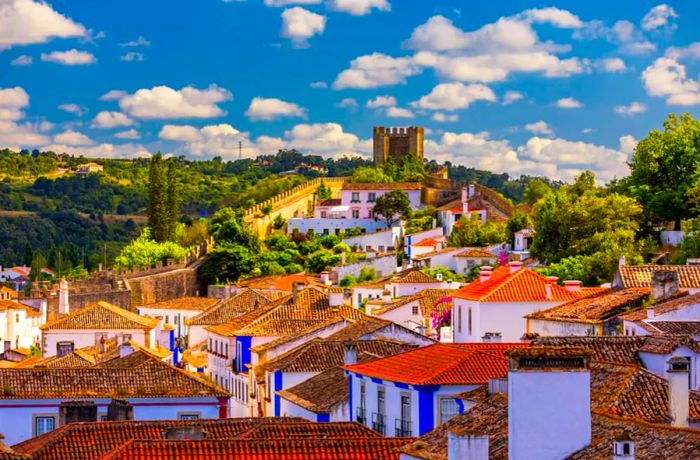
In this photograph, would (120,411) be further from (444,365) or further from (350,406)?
(444,365)

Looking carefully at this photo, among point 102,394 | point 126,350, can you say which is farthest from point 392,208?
point 102,394

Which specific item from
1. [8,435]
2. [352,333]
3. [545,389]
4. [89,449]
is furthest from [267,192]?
[545,389]

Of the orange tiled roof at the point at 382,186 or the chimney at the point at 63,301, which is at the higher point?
the orange tiled roof at the point at 382,186

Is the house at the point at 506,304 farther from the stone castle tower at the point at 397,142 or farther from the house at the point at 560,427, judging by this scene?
the stone castle tower at the point at 397,142

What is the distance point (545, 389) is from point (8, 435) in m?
22.1

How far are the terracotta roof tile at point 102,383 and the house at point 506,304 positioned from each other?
11.7 metres

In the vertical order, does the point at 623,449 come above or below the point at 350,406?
above

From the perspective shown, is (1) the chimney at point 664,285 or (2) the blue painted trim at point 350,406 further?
(1) the chimney at point 664,285

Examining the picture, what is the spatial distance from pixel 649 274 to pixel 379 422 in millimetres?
18876

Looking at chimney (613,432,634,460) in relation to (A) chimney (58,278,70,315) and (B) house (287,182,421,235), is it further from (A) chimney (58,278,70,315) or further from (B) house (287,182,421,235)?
(B) house (287,182,421,235)

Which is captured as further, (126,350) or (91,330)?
(91,330)

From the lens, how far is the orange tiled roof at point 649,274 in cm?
4491

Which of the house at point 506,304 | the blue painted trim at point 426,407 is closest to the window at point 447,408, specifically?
the blue painted trim at point 426,407

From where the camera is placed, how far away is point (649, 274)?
50469 millimetres
